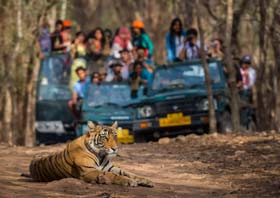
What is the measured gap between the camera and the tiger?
885cm

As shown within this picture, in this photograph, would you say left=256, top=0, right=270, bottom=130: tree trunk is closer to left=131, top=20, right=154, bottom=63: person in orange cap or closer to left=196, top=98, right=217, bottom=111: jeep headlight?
left=196, top=98, right=217, bottom=111: jeep headlight

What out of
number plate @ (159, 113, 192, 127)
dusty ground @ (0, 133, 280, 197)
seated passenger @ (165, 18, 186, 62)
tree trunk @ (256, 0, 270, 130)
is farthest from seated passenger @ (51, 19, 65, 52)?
dusty ground @ (0, 133, 280, 197)

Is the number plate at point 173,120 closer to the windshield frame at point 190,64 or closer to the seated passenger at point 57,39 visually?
the windshield frame at point 190,64

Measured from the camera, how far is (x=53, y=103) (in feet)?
67.3

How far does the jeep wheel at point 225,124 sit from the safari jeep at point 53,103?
185 inches

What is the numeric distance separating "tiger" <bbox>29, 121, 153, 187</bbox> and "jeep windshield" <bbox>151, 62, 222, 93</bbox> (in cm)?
820

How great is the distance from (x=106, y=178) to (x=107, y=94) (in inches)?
385

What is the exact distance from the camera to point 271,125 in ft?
64.7

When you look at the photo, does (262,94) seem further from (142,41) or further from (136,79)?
(142,41)

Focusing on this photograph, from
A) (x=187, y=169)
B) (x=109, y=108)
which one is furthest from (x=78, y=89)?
(x=187, y=169)

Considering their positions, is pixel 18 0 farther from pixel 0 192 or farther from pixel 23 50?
pixel 0 192

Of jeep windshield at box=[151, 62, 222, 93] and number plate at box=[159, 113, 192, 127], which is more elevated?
jeep windshield at box=[151, 62, 222, 93]

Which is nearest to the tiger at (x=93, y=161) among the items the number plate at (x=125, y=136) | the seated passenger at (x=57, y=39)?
the number plate at (x=125, y=136)

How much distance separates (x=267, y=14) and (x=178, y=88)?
2382 mm
